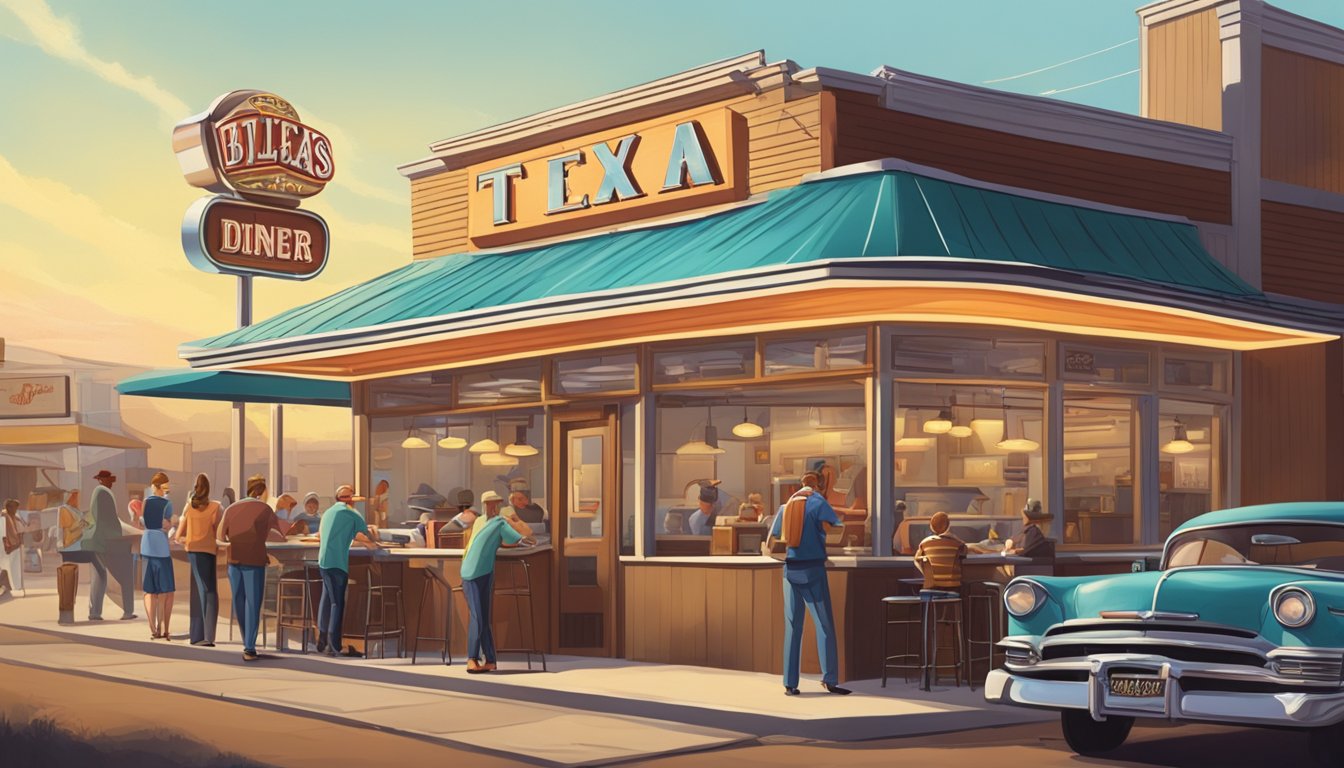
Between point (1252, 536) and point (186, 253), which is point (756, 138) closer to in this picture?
point (1252, 536)

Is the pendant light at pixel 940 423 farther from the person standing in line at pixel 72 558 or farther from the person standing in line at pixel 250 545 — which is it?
the person standing in line at pixel 72 558

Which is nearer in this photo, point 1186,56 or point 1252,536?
point 1252,536

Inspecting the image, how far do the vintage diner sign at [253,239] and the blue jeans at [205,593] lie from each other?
582 inches

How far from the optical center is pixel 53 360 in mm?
151875

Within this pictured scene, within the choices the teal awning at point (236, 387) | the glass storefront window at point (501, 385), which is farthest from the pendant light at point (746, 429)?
the teal awning at point (236, 387)

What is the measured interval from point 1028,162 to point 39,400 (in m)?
45.4

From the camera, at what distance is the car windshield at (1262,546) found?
10.4 meters

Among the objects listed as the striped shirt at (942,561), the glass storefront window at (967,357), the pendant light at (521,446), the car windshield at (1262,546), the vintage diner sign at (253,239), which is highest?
the vintage diner sign at (253,239)

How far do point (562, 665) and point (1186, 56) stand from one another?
11332 millimetres

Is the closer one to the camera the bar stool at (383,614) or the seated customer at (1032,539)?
the seated customer at (1032,539)

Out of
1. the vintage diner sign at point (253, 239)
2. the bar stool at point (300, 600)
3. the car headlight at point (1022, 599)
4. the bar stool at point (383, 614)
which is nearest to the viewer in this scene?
the car headlight at point (1022, 599)

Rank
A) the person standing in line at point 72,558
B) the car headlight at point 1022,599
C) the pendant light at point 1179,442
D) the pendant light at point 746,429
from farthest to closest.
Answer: the person standing in line at point 72,558
the pendant light at point 746,429
the pendant light at point 1179,442
the car headlight at point 1022,599

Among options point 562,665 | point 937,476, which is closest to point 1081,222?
point 937,476

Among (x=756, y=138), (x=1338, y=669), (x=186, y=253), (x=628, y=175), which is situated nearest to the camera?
(x=1338, y=669)
